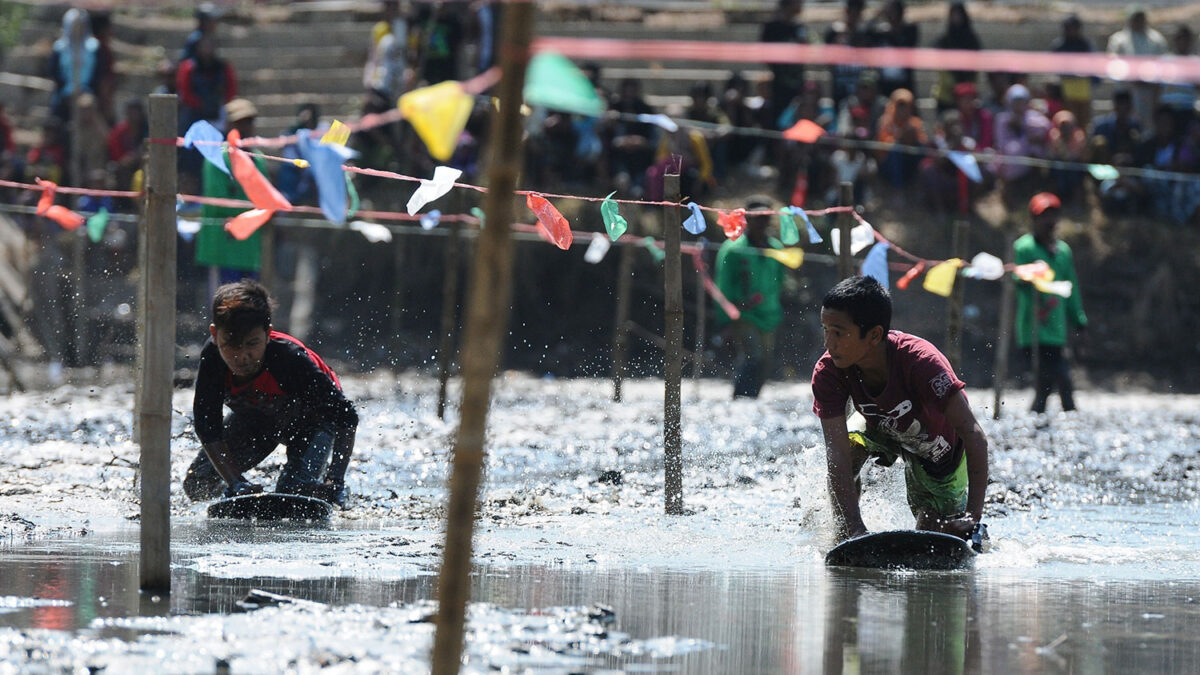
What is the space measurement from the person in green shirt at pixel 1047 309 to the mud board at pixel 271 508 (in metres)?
7.34

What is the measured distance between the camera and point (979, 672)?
4762mm

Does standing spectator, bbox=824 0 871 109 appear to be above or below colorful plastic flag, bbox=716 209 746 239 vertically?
above

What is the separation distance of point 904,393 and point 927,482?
2.33ft

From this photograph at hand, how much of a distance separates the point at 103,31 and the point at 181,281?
3403 mm

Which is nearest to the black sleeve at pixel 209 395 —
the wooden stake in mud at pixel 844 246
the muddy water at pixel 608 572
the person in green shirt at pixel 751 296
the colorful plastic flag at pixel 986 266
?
the muddy water at pixel 608 572

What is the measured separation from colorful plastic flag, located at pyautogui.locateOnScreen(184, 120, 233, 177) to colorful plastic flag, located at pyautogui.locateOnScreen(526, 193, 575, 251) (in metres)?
1.62

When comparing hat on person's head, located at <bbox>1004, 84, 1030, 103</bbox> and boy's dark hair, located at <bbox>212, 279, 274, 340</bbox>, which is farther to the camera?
hat on person's head, located at <bbox>1004, 84, 1030, 103</bbox>

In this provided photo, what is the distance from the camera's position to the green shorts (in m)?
7.41

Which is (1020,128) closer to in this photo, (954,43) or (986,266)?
(954,43)

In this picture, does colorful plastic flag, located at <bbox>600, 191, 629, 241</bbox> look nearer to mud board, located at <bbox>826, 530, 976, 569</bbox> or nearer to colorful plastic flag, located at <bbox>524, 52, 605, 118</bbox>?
mud board, located at <bbox>826, 530, 976, 569</bbox>

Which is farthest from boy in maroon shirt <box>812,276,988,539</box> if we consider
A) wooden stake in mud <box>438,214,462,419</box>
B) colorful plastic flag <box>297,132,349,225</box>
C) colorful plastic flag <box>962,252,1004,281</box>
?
wooden stake in mud <box>438,214,462,419</box>

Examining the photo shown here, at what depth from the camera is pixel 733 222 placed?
976 centimetres

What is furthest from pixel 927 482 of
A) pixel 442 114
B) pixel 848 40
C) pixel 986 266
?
pixel 848 40

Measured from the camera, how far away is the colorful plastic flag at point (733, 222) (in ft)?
31.5
